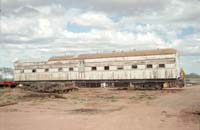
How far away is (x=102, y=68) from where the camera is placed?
140ft

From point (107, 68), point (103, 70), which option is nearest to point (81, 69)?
point (103, 70)

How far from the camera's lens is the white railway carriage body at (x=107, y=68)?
38.7m

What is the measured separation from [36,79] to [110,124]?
37.0m

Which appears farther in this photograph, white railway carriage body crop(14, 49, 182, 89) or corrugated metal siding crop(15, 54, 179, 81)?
white railway carriage body crop(14, 49, 182, 89)

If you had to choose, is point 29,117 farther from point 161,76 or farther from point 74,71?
point 74,71

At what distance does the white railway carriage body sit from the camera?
127 ft

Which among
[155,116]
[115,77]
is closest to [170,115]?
[155,116]

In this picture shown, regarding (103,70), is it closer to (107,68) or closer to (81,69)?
(107,68)

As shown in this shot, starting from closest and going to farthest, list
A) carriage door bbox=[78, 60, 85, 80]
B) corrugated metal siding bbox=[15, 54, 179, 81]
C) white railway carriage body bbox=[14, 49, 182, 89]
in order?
corrugated metal siding bbox=[15, 54, 179, 81], white railway carriage body bbox=[14, 49, 182, 89], carriage door bbox=[78, 60, 85, 80]

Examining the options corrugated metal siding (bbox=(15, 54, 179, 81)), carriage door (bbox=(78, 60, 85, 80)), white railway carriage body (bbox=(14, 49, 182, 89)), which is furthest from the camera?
carriage door (bbox=(78, 60, 85, 80))

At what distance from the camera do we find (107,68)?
42.4m

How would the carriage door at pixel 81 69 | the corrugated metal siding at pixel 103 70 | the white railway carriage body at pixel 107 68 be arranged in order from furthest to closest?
the carriage door at pixel 81 69 → the white railway carriage body at pixel 107 68 → the corrugated metal siding at pixel 103 70

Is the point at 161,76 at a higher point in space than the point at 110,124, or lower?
higher

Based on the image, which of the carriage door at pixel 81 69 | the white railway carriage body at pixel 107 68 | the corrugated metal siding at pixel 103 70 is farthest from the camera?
the carriage door at pixel 81 69
